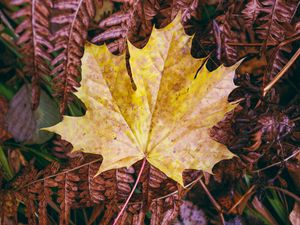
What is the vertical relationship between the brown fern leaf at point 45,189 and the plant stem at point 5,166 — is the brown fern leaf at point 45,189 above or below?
below

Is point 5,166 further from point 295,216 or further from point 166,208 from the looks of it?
point 295,216

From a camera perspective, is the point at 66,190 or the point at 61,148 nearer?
the point at 66,190

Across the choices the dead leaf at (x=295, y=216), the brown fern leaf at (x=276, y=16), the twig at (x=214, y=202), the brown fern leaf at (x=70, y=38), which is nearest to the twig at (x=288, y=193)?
the dead leaf at (x=295, y=216)

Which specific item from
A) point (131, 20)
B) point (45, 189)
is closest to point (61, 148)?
point (45, 189)

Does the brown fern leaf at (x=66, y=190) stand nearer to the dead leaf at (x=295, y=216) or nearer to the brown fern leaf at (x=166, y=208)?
the brown fern leaf at (x=166, y=208)

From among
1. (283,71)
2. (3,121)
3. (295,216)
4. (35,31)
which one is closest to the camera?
(35,31)

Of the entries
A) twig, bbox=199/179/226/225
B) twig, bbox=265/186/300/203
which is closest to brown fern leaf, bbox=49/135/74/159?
twig, bbox=199/179/226/225
